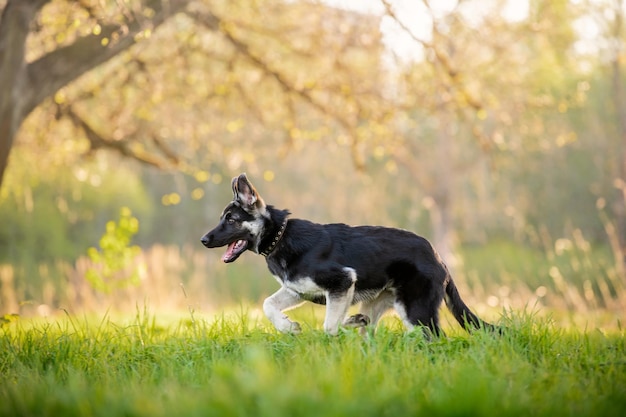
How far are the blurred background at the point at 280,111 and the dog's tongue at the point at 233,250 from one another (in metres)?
1.65

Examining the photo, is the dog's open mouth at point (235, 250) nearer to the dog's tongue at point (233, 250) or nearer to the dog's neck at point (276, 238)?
the dog's tongue at point (233, 250)

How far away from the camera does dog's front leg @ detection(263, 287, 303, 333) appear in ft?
18.9

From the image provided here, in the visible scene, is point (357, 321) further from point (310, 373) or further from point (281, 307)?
point (310, 373)

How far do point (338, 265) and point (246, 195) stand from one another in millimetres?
1024

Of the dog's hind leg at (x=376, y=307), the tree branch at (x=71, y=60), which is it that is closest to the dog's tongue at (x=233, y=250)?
the dog's hind leg at (x=376, y=307)

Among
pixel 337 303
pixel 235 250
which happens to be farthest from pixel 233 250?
pixel 337 303

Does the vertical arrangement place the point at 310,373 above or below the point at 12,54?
below

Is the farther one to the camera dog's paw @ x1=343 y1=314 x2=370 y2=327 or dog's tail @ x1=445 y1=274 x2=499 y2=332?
dog's paw @ x1=343 y1=314 x2=370 y2=327

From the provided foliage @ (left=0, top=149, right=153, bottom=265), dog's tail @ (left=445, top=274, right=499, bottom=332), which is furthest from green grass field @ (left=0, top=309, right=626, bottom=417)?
foliage @ (left=0, top=149, right=153, bottom=265)

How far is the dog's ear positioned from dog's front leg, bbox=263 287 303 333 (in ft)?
2.52

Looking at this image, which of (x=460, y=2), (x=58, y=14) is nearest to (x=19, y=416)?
(x=58, y=14)

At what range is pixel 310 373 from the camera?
14.2 ft

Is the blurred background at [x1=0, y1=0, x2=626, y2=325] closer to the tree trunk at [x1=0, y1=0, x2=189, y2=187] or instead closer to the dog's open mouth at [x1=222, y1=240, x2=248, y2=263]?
the tree trunk at [x1=0, y1=0, x2=189, y2=187]

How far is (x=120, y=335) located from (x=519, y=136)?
1436 cm
